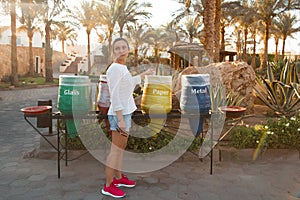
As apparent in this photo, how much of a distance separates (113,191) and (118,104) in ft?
2.88

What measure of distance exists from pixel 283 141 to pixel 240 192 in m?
1.39

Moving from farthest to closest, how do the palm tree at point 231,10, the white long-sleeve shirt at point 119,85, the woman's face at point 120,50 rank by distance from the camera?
the palm tree at point 231,10, the woman's face at point 120,50, the white long-sleeve shirt at point 119,85

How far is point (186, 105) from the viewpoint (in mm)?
3432

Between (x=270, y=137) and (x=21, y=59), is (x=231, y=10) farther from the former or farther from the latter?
(x=270, y=137)

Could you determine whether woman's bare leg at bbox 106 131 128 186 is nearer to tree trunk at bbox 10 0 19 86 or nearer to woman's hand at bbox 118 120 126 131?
woman's hand at bbox 118 120 126 131

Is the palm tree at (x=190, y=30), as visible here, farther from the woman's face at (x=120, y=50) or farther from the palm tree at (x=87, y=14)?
the woman's face at (x=120, y=50)

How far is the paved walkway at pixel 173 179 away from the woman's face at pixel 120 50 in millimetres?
1349

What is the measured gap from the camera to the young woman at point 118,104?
105 inches

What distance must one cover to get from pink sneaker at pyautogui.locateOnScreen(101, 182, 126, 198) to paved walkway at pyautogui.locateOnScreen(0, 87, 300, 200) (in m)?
0.07

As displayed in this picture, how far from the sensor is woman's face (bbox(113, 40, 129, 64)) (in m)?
2.80

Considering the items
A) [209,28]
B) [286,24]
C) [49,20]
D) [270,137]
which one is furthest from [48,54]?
[286,24]

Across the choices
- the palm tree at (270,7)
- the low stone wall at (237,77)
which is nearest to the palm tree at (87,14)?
the palm tree at (270,7)

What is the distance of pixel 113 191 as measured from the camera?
9.41ft

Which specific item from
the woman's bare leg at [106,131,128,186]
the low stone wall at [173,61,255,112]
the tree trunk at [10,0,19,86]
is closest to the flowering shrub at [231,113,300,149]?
the low stone wall at [173,61,255,112]
